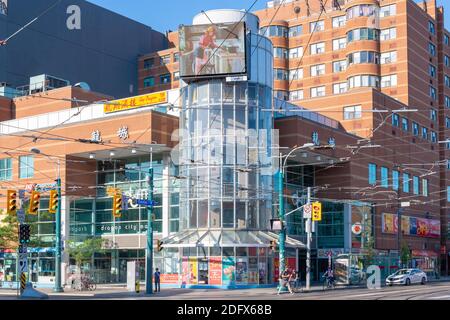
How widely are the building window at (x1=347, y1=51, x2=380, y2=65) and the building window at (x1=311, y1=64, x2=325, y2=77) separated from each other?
630cm

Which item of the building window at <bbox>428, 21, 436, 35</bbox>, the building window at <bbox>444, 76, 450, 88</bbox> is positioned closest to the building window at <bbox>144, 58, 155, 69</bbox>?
the building window at <bbox>428, 21, 436, 35</bbox>

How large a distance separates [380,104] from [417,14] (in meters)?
21.1

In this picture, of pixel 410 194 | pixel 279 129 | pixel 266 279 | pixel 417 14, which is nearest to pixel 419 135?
pixel 410 194

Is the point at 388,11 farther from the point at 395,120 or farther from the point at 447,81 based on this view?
the point at 395,120

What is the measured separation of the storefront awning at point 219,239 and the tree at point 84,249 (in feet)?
24.1

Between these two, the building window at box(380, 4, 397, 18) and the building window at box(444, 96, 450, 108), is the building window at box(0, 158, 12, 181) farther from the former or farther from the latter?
the building window at box(444, 96, 450, 108)

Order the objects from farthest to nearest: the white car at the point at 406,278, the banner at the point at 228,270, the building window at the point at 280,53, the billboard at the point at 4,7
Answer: the building window at the point at 280,53 < the billboard at the point at 4,7 < the white car at the point at 406,278 < the banner at the point at 228,270

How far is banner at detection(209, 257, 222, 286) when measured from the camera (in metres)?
45.8

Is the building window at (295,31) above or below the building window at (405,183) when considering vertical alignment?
above

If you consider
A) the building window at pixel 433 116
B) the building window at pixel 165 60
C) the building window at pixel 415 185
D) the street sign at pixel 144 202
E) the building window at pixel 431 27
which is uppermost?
the building window at pixel 431 27

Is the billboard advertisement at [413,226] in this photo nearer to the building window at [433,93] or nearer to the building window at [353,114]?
the building window at [353,114]

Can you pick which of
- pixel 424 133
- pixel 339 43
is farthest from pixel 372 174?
pixel 339 43

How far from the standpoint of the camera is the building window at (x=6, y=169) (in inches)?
2269

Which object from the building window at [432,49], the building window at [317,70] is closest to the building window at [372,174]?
the building window at [317,70]
